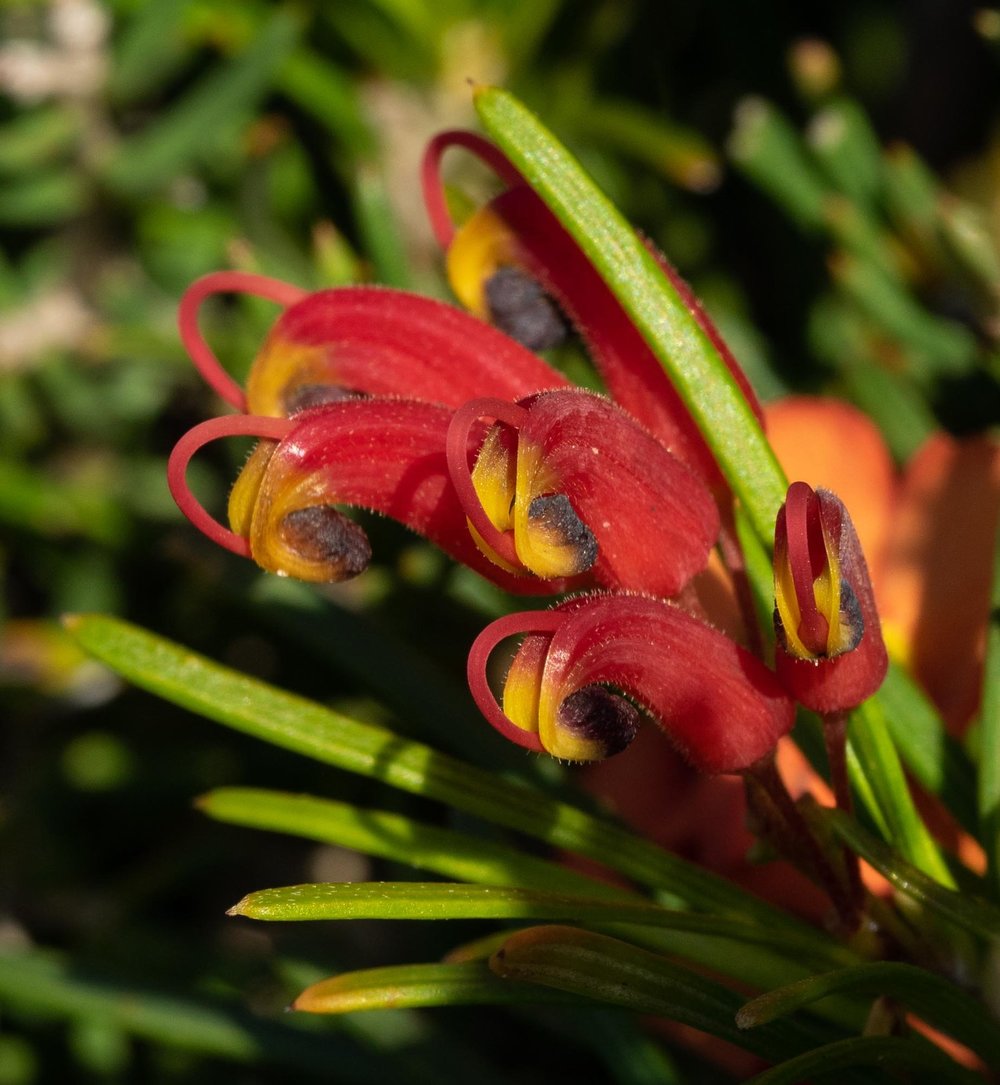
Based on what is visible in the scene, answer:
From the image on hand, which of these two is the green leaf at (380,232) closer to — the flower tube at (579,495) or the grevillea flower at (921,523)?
the grevillea flower at (921,523)

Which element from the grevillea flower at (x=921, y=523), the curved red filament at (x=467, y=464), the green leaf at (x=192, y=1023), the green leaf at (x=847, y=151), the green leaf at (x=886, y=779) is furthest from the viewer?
the green leaf at (x=847, y=151)

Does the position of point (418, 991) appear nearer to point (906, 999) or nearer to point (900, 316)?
point (906, 999)

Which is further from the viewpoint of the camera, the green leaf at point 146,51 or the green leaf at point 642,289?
the green leaf at point 146,51

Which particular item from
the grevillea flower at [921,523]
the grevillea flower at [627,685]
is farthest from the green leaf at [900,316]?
the grevillea flower at [627,685]

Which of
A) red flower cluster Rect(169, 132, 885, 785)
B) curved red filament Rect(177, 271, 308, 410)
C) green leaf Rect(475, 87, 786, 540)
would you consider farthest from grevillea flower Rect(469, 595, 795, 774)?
curved red filament Rect(177, 271, 308, 410)

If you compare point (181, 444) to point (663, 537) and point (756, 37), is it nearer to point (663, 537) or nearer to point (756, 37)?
point (663, 537)

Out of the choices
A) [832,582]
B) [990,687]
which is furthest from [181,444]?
[990,687]

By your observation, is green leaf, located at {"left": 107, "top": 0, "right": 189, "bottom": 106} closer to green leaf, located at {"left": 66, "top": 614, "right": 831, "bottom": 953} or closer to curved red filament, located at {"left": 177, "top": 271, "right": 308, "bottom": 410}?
curved red filament, located at {"left": 177, "top": 271, "right": 308, "bottom": 410}
